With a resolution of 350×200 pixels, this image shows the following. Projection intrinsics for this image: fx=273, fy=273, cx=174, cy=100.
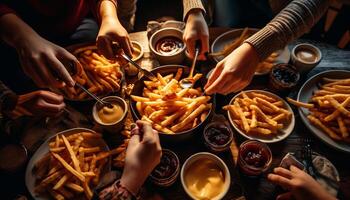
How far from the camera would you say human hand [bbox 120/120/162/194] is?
1740 millimetres

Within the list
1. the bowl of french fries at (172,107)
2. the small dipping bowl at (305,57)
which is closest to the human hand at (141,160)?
the bowl of french fries at (172,107)

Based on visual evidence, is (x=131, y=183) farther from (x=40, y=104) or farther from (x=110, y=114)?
(x=40, y=104)

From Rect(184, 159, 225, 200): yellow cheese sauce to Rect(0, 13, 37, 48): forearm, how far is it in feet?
Result: 5.66

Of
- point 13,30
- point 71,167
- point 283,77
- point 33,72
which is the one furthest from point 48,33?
point 283,77

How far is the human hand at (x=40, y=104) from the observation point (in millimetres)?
2232

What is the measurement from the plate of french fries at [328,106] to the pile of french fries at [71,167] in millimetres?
1501

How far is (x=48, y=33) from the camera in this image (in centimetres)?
296

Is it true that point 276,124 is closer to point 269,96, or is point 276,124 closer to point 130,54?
point 269,96

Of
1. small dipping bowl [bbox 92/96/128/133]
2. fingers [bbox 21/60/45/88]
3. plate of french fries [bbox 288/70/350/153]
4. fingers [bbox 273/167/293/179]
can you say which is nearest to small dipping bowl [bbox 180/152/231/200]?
fingers [bbox 273/167/293/179]

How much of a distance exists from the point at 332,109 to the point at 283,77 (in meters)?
0.47

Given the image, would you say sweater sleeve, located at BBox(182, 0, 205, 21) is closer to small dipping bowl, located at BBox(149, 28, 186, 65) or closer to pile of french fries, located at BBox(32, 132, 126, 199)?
small dipping bowl, located at BBox(149, 28, 186, 65)

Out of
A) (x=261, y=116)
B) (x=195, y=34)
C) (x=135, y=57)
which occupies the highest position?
(x=195, y=34)

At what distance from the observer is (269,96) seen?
7.59ft

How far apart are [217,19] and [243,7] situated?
384mm
